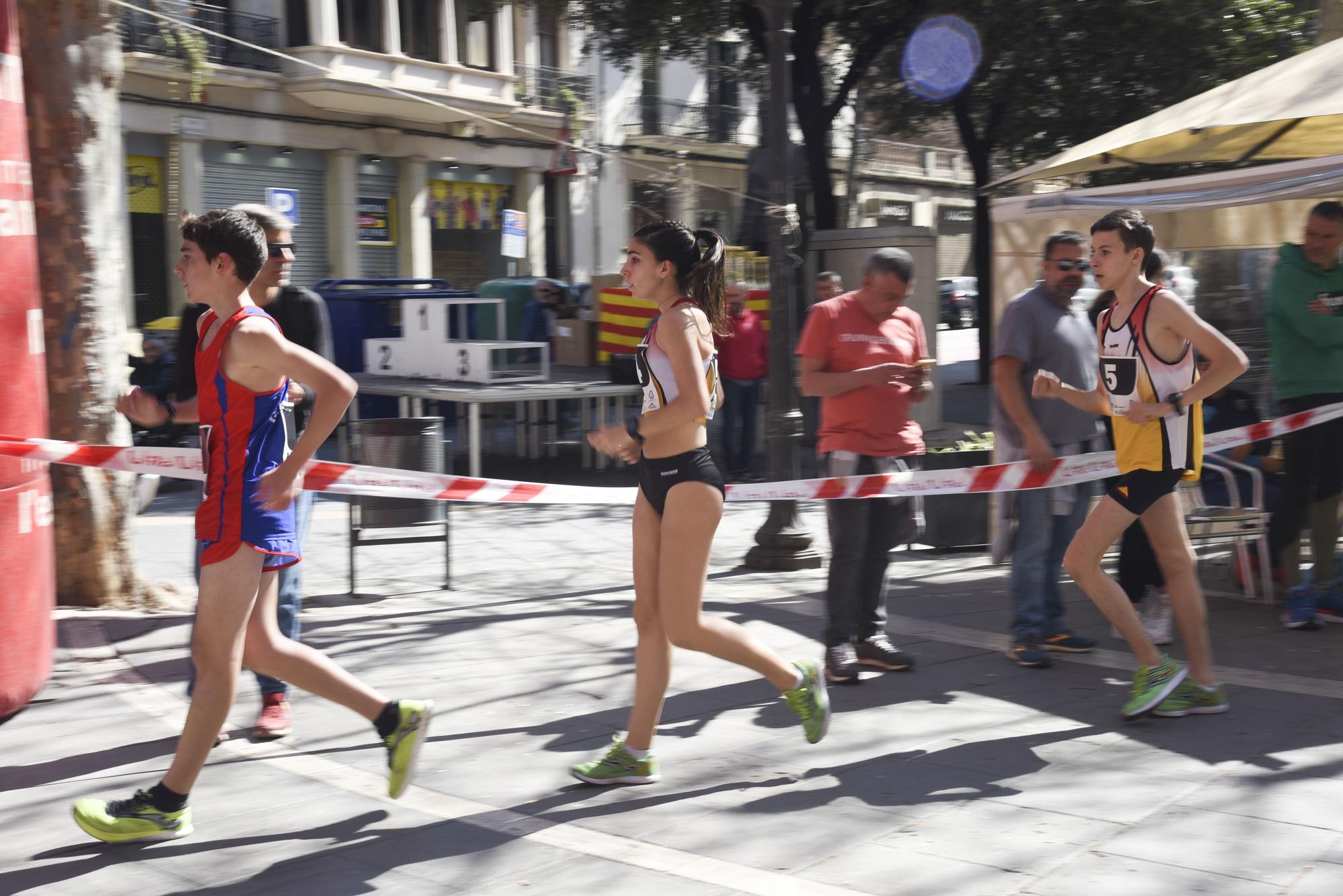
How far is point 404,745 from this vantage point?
427cm

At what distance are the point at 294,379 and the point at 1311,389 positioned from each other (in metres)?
5.02

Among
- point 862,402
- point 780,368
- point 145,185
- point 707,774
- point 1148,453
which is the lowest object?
point 707,774

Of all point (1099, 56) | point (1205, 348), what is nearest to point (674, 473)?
point (1205, 348)

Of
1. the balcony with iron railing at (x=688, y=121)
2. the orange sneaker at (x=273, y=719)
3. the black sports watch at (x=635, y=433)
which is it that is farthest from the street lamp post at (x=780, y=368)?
the balcony with iron railing at (x=688, y=121)

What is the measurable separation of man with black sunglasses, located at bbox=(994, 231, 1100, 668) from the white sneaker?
533 mm

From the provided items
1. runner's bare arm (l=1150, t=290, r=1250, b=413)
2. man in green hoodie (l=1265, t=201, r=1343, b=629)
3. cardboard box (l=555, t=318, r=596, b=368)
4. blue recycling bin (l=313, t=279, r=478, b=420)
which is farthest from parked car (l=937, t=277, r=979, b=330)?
runner's bare arm (l=1150, t=290, r=1250, b=413)

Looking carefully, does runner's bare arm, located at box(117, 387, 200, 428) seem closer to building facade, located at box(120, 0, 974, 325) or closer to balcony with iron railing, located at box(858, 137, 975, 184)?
building facade, located at box(120, 0, 974, 325)

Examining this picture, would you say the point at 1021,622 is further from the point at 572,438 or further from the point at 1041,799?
the point at 572,438

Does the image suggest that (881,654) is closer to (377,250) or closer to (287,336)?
(287,336)

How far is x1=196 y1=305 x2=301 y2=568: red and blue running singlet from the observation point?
13.2 feet

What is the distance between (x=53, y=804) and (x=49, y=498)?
159cm

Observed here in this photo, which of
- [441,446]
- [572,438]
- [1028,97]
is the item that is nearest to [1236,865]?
[441,446]

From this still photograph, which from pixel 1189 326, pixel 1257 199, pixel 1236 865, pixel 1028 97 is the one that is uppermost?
pixel 1028 97

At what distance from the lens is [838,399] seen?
5.88 meters
